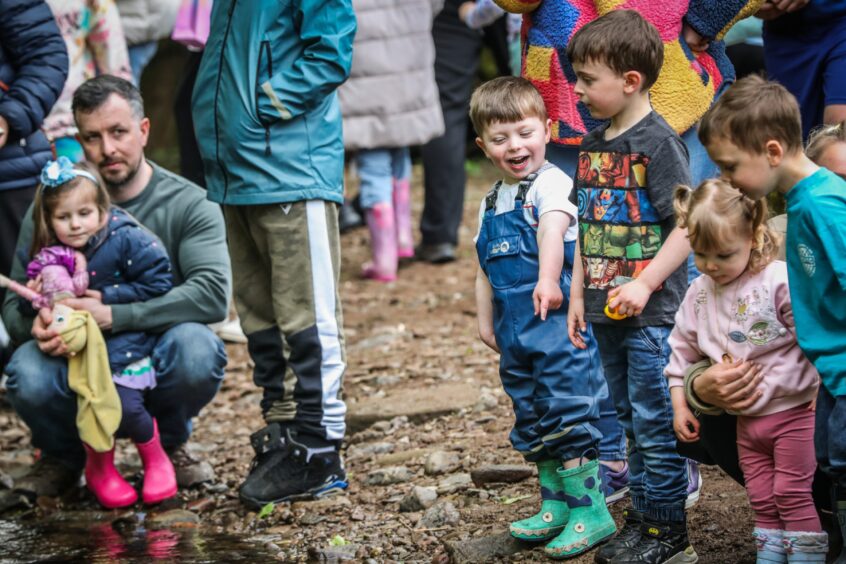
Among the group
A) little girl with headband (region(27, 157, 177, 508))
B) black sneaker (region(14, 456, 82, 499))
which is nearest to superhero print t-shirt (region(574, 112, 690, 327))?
little girl with headband (region(27, 157, 177, 508))

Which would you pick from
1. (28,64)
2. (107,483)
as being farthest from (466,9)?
(107,483)

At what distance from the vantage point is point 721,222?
2842 millimetres

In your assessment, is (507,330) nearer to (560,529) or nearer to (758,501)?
(560,529)

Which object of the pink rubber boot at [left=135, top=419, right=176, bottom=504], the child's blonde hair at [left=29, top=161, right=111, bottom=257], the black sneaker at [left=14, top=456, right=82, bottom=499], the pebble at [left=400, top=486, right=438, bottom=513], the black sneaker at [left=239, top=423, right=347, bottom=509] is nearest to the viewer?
the pebble at [left=400, top=486, right=438, bottom=513]

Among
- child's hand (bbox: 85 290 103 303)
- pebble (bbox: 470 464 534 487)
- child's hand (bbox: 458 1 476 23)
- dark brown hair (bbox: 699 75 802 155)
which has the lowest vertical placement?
pebble (bbox: 470 464 534 487)

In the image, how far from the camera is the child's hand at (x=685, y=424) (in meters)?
3.04

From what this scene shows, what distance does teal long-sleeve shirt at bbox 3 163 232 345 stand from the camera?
4648 mm

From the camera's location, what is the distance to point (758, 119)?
2.64m

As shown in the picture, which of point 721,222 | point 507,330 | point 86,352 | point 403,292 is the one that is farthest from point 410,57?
point 721,222

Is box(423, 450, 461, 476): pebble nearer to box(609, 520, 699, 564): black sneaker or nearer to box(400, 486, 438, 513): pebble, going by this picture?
box(400, 486, 438, 513): pebble

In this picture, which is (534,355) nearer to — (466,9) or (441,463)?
(441,463)

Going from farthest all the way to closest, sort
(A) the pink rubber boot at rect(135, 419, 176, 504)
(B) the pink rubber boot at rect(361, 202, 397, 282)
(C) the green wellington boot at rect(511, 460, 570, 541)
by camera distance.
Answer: (B) the pink rubber boot at rect(361, 202, 397, 282) → (A) the pink rubber boot at rect(135, 419, 176, 504) → (C) the green wellington boot at rect(511, 460, 570, 541)

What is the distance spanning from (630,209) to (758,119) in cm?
58

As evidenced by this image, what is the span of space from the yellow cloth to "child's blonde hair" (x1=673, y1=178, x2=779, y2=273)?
2.39 m
